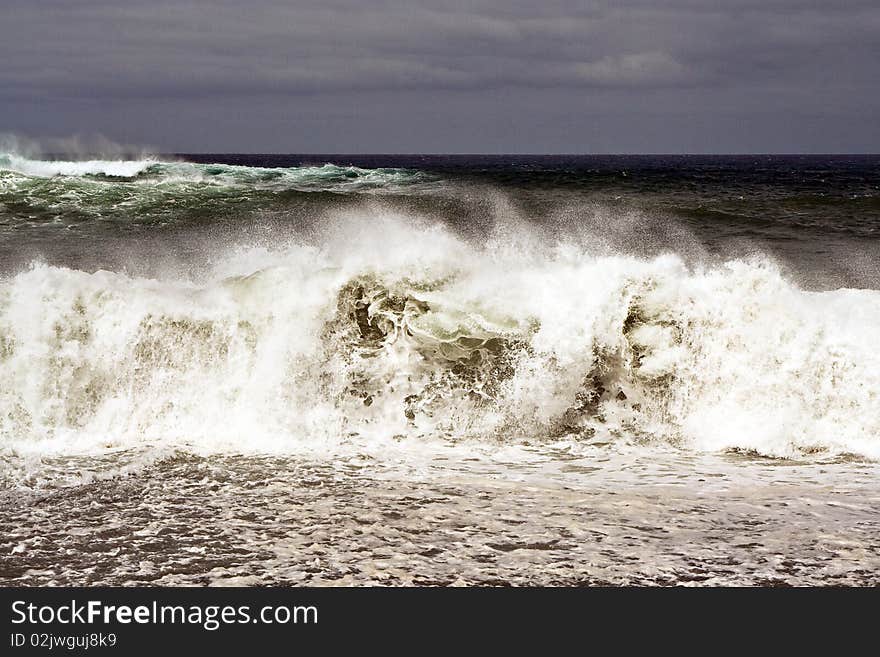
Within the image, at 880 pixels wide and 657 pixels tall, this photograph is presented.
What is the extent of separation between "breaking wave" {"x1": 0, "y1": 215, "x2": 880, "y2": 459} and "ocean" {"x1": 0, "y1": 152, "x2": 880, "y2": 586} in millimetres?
19

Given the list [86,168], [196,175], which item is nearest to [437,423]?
[196,175]

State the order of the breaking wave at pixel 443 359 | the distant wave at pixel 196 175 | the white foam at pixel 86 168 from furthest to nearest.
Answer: the white foam at pixel 86 168 < the distant wave at pixel 196 175 < the breaking wave at pixel 443 359

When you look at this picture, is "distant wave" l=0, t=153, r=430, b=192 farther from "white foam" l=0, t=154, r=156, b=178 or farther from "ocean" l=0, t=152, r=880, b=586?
"ocean" l=0, t=152, r=880, b=586

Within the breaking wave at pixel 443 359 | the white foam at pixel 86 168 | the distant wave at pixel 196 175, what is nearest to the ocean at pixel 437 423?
the breaking wave at pixel 443 359

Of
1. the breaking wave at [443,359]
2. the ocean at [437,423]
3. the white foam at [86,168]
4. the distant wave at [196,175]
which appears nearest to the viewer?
the ocean at [437,423]

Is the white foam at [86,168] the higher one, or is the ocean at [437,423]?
the white foam at [86,168]

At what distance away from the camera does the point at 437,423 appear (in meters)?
7.23

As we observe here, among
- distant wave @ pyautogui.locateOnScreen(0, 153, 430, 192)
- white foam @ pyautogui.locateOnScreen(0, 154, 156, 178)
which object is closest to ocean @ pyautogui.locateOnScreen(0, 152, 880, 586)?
distant wave @ pyautogui.locateOnScreen(0, 153, 430, 192)

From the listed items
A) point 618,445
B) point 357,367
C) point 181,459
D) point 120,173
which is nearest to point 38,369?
point 181,459

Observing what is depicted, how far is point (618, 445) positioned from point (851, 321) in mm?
2395

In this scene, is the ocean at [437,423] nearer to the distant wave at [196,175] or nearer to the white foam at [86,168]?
the distant wave at [196,175]

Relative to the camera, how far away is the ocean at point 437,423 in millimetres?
4469

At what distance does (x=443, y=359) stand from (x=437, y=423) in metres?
0.67

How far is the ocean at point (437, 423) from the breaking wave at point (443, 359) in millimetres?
19
